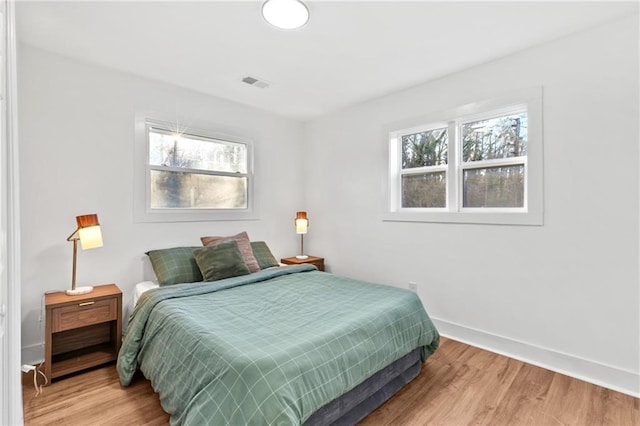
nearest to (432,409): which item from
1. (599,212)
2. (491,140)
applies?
(599,212)

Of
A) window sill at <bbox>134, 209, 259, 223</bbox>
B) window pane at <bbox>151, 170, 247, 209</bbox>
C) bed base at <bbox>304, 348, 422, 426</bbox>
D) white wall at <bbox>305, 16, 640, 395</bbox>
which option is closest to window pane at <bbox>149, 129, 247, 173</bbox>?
window pane at <bbox>151, 170, 247, 209</bbox>

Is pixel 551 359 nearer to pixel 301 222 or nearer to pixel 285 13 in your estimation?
pixel 301 222

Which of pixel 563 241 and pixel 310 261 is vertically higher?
pixel 563 241

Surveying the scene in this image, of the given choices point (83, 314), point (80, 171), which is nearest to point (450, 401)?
point (83, 314)

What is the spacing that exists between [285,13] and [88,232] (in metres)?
2.17

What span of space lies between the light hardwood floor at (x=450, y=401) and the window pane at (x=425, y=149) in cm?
198

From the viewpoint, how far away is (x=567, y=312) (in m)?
2.37

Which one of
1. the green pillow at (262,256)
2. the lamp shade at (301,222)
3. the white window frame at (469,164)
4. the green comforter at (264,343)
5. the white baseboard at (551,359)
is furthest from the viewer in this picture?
the lamp shade at (301,222)

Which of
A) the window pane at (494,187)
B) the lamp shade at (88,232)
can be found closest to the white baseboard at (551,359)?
the window pane at (494,187)

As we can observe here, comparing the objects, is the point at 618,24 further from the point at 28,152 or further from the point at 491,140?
the point at 28,152

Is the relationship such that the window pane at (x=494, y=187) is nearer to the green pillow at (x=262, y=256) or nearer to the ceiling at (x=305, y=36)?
the ceiling at (x=305, y=36)

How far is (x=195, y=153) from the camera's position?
3.49m

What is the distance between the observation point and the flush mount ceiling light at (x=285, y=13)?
6.43 ft

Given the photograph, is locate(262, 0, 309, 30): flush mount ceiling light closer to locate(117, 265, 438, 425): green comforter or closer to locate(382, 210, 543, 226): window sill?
locate(117, 265, 438, 425): green comforter
